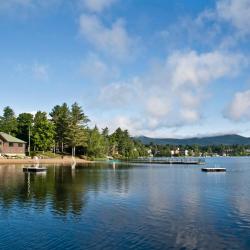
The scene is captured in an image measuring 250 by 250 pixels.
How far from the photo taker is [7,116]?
177375 millimetres

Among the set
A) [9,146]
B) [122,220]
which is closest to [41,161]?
[9,146]

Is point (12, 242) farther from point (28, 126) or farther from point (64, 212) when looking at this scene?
point (28, 126)

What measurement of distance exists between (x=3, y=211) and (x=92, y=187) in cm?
2593

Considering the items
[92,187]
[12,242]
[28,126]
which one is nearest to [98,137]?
Answer: [28,126]

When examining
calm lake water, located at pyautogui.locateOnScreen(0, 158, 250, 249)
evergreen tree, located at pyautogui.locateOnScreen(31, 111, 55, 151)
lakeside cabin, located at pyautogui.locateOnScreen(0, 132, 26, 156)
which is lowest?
calm lake water, located at pyautogui.locateOnScreen(0, 158, 250, 249)

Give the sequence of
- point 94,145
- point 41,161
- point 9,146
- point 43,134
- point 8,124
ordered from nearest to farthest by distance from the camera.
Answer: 1. point 41,161
2. point 9,146
3. point 43,134
4. point 8,124
5. point 94,145

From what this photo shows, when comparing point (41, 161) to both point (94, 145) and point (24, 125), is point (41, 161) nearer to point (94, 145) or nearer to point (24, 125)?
point (24, 125)

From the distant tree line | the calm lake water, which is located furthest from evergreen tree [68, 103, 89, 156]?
the calm lake water

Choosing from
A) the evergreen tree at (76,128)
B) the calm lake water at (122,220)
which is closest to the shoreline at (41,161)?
the evergreen tree at (76,128)

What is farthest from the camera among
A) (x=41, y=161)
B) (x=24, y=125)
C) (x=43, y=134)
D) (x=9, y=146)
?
(x=24, y=125)

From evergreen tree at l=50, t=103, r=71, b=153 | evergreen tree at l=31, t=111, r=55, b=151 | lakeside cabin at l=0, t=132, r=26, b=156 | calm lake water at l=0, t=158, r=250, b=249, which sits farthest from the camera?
evergreen tree at l=50, t=103, r=71, b=153

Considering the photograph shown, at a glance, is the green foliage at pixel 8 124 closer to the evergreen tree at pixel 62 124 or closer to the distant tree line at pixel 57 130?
the distant tree line at pixel 57 130

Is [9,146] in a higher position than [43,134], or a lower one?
lower

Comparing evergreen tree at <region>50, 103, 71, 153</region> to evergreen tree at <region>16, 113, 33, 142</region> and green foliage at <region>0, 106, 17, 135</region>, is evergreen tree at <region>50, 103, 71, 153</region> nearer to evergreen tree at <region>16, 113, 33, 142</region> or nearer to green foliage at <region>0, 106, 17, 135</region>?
evergreen tree at <region>16, 113, 33, 142</region>
